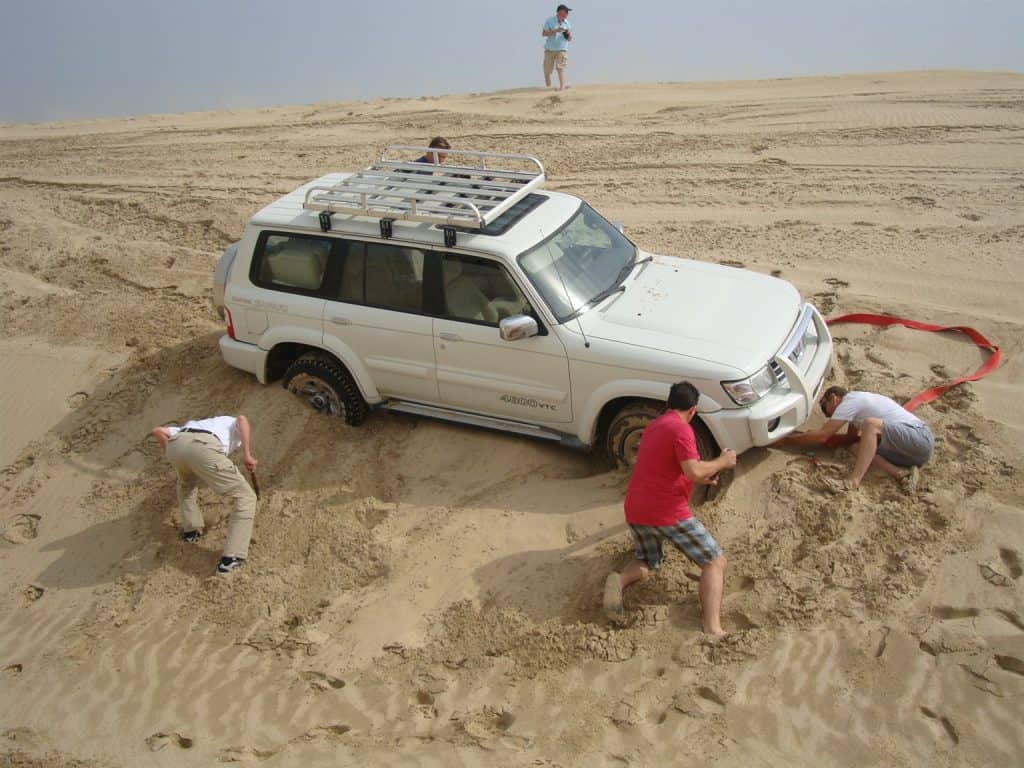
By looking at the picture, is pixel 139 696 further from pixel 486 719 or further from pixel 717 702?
pixel 717 702

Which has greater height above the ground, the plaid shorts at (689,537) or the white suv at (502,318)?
the white suv at (502,318)

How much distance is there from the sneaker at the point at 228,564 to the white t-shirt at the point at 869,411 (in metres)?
4.30

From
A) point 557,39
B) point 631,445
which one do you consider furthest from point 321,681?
point 557,39

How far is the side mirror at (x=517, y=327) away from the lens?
636 cm

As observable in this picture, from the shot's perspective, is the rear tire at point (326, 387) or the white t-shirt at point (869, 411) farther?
the rear tire at point (326, 387)

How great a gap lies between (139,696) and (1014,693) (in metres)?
5.01

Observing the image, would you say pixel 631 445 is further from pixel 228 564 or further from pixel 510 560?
pixel 228 564

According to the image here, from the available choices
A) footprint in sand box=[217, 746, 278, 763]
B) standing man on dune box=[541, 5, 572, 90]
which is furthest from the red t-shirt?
standing man on dune box=[541, 5, 572, 90]

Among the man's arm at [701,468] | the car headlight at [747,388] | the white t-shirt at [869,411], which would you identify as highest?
the car headlight at [747,388]

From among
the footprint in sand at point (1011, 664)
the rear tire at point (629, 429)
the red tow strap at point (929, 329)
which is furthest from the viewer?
the red tow strap at point (929, 329)

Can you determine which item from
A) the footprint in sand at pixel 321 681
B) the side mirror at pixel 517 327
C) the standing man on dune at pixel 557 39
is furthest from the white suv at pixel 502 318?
the standing man on dune at pixel 557 39

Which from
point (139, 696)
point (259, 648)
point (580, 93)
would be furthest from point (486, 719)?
point (580, 93)

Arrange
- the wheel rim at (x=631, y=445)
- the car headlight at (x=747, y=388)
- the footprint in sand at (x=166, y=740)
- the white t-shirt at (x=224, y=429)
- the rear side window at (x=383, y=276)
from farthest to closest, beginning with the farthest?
the rear side window at (x=383, y=276)
the white t-shirt at (x=224, y=429)
the wheel rim at (x=631, y=445)
the car headlight at (x=747, y=388)
the footprint in sand at (x=166, y=740)

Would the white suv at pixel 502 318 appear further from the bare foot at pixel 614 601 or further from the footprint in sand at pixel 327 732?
the footprint in sand at pixel 327 732
